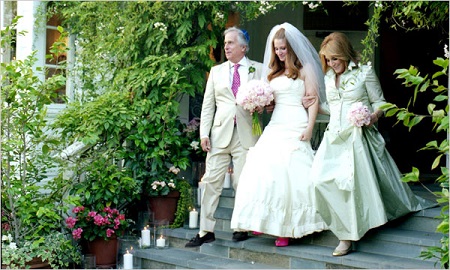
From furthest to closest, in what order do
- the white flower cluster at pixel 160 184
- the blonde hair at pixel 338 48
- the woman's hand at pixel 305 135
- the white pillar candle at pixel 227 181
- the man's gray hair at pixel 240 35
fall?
the white pillar candle at pixel 227 181
the white flower cluster at pixel 160 184
the man's gray hair at pixel 240 35
the woman's hand at pixel 305 135
the blonde hair at pixel 338 48

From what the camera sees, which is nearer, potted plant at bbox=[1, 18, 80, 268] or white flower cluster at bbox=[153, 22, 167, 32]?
potted plant at bbox=[1, 18, 80, 268]

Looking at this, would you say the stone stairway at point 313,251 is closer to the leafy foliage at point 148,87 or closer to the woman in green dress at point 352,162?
the woman in green dress at point 352,162

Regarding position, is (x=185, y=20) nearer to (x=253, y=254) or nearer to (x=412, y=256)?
(x=253, y=254)

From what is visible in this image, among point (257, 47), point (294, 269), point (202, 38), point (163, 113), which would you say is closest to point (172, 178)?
point (163, 113)

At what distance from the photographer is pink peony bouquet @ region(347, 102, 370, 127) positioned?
5.14m

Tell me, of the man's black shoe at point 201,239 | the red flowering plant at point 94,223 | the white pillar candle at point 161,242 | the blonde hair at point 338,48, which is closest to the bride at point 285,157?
the blonde hair at point 338,48

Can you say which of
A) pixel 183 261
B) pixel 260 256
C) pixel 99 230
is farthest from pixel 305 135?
pixel 99 230

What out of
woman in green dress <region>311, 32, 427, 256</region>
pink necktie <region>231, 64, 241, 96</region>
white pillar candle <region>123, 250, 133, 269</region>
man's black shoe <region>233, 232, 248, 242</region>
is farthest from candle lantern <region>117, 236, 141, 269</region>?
woman in green dress <region>311, 32, 427, 256</region>

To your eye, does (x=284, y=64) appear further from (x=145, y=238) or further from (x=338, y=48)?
(x=145, y=238)

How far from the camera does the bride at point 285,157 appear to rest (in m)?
5.37

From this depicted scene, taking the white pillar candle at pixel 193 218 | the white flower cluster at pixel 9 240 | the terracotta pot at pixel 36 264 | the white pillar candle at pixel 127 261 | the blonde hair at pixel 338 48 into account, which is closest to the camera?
the blonde hair at pixel 338 48

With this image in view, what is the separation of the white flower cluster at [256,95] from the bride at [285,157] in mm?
111

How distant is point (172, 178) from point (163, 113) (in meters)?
0.64

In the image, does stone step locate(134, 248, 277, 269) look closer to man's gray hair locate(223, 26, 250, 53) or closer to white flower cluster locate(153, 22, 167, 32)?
man's gray hair locate(223, 26, 250, 53)
